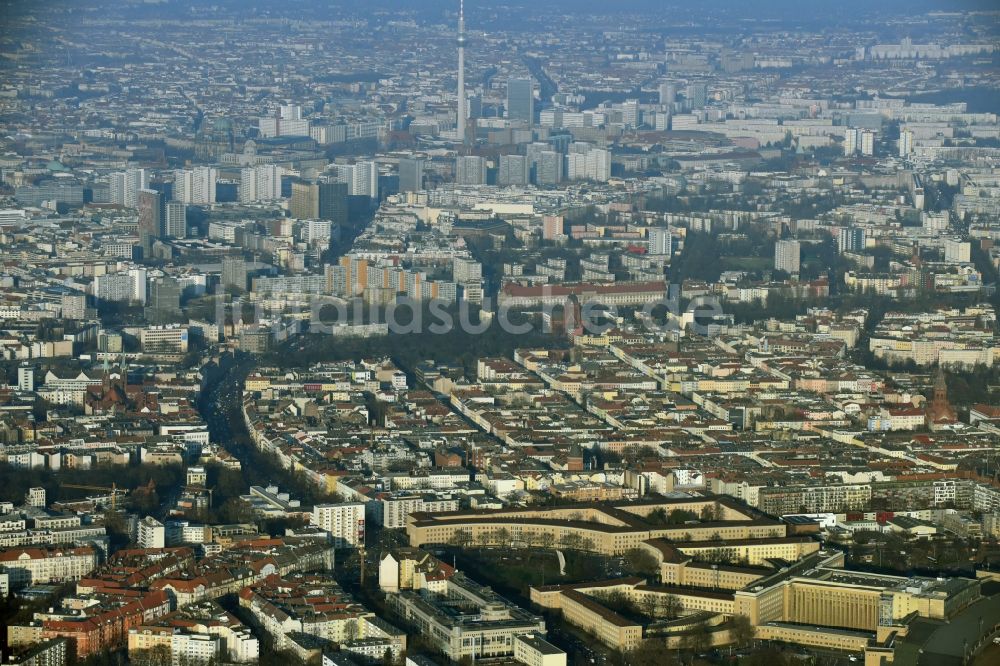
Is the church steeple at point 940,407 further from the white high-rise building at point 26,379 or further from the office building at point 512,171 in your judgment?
the office building at point 512,171

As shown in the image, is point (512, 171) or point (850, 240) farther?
point (512, 171)

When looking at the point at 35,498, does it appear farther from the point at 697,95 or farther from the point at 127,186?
the point at 697,95

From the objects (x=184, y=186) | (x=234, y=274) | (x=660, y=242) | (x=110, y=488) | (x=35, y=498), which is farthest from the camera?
(x=184, y=186)

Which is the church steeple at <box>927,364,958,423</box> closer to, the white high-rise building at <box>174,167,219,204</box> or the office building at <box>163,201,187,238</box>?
the office building at <box>163,201,187,238</box>

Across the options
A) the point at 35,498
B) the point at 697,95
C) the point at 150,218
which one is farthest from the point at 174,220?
the point at 697,95

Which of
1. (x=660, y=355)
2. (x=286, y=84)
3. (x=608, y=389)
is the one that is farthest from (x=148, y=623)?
(x=286, y=84)
